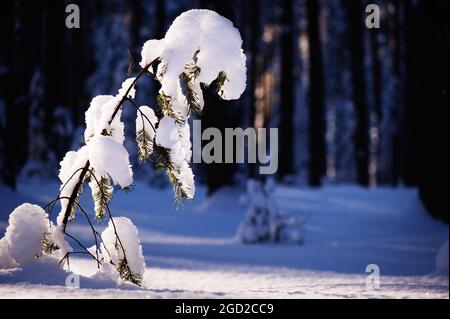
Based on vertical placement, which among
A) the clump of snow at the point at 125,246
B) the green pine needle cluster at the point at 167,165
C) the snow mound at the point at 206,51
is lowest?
the clump of snow at the point at 125,246

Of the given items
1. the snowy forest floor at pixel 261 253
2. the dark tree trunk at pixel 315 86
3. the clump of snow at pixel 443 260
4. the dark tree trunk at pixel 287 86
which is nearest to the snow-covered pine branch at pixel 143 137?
the snowy forest floor at pixel 261 253

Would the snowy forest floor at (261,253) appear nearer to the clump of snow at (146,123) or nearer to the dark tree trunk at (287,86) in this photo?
the clump of snow at (146,123)

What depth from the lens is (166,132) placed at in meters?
2.61

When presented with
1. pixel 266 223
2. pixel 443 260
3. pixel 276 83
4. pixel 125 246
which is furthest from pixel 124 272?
pixel 276 83

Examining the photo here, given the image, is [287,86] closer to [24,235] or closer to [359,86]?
[359,86]

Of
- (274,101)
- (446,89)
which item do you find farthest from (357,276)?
(274,101)

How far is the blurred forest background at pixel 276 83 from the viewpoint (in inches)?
296

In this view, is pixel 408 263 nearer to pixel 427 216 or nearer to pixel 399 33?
pixel 427 216

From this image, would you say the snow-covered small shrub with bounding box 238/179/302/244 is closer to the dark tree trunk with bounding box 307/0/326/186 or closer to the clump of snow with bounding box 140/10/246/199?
the clump of snow with bounding box 140/10/246/199

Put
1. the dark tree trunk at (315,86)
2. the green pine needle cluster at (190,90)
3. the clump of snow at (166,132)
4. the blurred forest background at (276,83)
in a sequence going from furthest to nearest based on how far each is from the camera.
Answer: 1. the dark tree trunk at (315,86)
2. the blurred forest background at (276,83)
3. the green pine needle cluster at (190,90)
4. the clump of snow at (166,132)

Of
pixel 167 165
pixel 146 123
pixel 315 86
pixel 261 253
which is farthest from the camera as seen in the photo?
pixel 315 86

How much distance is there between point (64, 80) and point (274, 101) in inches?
775

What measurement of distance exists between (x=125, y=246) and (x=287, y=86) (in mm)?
12715
